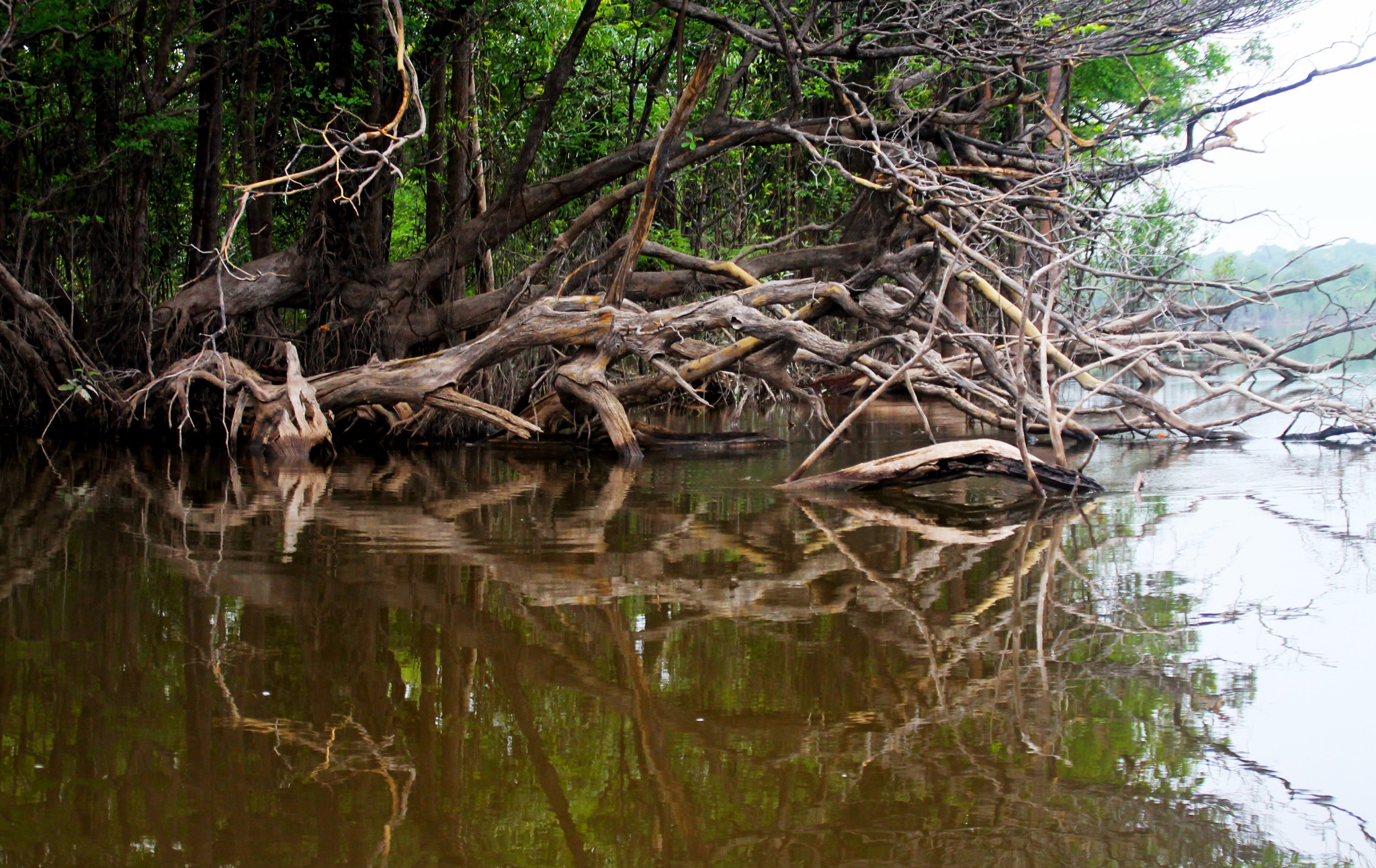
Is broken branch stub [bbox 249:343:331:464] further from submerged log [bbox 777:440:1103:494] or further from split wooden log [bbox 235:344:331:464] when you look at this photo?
submerged log [bbox 777:440:1103:494]

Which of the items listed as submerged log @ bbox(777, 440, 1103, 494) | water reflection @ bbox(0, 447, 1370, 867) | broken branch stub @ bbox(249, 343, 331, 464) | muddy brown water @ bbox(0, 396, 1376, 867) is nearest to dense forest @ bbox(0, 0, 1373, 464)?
broken branch stub @ bbox(249, 343, 331, 464)

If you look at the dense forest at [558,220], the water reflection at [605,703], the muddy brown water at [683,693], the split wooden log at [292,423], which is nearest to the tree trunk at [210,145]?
the dense forest at [558,220]

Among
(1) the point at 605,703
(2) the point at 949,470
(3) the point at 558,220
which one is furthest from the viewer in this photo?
(3) the point at 558,220

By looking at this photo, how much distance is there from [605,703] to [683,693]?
206 millimetres

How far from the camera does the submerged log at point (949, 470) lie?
20.4 feet

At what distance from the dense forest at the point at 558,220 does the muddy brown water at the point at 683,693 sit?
2577 mm

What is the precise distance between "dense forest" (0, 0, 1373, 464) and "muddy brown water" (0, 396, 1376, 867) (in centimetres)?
258

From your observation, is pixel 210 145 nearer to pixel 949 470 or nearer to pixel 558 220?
pixel 558 220

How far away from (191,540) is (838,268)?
6.38 metres

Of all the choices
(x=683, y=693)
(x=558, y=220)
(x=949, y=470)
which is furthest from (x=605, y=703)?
(x=558, y=220)

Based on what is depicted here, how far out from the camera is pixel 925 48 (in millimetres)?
8773

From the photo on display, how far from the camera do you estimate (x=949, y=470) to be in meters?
6.34

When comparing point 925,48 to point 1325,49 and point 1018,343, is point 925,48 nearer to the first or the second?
point 1325,49

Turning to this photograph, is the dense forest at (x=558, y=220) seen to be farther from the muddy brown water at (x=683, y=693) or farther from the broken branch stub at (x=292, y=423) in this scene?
the muddy brown water at (x=683, y=693)
